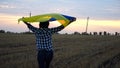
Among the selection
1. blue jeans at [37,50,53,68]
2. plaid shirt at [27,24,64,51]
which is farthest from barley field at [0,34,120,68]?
plaid shirt at [27,24,64,51]

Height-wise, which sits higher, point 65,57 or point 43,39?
point 43,39

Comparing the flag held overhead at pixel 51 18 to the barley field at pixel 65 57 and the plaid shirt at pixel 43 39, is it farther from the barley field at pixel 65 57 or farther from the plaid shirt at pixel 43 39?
the barley field at pixel 65 57

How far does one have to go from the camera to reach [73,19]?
34.1 ft

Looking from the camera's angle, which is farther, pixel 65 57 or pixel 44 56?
pixel 65 57

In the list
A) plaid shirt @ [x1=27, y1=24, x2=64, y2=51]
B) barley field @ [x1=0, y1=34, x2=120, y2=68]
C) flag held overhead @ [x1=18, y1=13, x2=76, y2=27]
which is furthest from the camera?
barley field @ [x1=0, y1=34, x2=120, y2=68]

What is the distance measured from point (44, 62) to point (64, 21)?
1.52 metres

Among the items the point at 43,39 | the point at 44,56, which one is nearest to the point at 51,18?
the point at 43,39

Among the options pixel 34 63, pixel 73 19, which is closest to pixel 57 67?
pixel 34 63

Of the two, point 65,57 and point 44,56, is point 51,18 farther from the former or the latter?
point 65,57

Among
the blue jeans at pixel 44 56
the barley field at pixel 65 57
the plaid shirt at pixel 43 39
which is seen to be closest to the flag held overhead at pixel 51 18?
the plaid shirt at pixel 43 39

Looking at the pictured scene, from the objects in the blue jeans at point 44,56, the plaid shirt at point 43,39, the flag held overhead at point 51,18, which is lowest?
the blue jeans at point 44,56

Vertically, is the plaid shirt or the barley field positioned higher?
the plaid shirt

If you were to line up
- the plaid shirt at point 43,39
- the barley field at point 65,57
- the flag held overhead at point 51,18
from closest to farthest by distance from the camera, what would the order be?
the plaid shirt at point 43,39
the flag held overhead at point 51,18
the barley field at point 65,57

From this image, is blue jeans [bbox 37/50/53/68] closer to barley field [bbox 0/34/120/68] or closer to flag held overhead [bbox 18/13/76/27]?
flag held overhead [bbox 18/13/76/27]
